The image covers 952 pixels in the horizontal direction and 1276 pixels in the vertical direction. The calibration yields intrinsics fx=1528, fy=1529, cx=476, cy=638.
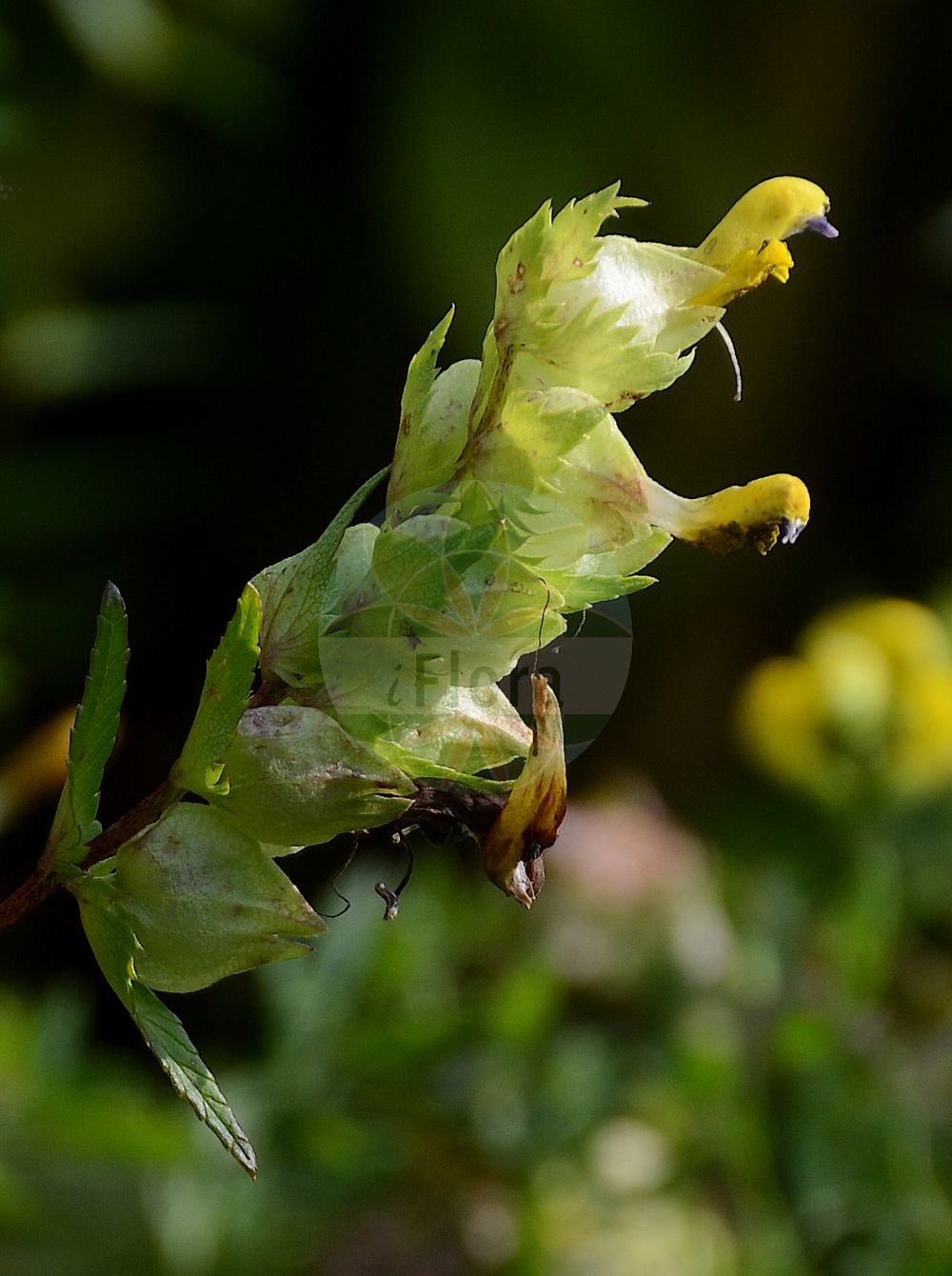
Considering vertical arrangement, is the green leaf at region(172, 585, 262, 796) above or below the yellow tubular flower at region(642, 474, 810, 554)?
below

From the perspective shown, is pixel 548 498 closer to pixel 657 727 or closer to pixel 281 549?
pixel 281 549

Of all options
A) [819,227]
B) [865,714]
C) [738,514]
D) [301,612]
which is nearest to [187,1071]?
[301,612]

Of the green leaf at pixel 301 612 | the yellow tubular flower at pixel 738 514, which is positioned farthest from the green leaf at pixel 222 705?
the yellow tubular flower at pixel 738 514

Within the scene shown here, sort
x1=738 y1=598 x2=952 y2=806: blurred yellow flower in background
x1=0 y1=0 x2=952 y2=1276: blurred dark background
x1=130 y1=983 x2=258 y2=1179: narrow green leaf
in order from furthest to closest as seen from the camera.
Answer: x1=0 y1=0 x2=952 y2=1276: blurred dark background < x1=738 y1=598 x2=952 y2=806: blurred yellow flower in background < x1=130 y1=983 x2=258 y2=1179: narrow green leaf

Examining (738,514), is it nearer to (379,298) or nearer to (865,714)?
(865,714)

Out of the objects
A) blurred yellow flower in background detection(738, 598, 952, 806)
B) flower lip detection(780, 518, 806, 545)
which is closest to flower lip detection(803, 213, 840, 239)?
flower lip detection(780, 518, 806, 545)

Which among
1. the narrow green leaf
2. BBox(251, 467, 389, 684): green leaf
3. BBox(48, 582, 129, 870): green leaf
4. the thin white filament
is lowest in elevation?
the narrow green leaf

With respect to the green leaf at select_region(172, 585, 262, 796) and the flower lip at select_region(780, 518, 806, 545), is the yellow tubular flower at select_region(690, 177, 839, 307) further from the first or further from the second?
the green leaf at select_region(172, 585, 262, 796)
